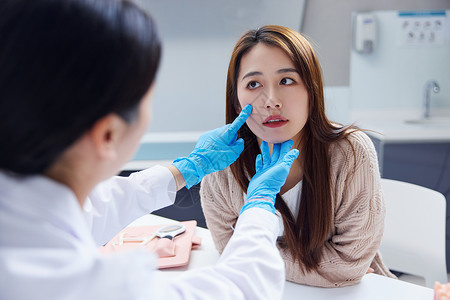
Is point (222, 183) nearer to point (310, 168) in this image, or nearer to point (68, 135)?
point (310, 168)

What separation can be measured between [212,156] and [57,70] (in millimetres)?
752

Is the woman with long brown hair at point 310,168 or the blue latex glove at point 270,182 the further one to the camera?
the woman with long brown hair at point 310,168

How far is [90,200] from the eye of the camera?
105 cm

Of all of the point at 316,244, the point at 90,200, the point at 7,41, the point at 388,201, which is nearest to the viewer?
the point at 7,41

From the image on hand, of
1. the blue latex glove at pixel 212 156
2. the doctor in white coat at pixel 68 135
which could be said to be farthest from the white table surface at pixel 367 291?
the doctor in white coat at pixel 68 135

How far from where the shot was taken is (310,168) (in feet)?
4.15

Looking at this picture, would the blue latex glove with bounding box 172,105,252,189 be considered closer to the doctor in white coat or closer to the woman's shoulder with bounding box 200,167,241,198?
the woman's shoulder with bounding box 200,167,241,198

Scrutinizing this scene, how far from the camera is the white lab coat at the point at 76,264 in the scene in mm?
527

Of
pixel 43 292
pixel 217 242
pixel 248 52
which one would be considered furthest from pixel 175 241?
pixel 43 292

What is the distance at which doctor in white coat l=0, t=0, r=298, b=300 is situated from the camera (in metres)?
0.50

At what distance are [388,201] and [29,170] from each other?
53.7 inches

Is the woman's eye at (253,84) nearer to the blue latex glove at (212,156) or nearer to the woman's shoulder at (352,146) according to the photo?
the blue latex glove at (212,156)

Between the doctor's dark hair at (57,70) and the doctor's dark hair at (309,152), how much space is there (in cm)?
72

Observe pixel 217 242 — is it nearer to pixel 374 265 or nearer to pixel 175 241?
pixel 175 241
